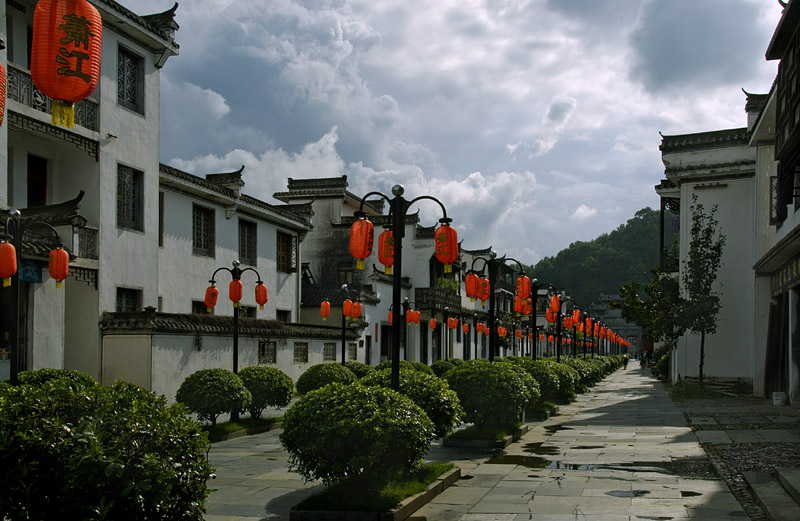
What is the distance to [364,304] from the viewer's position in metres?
37.2

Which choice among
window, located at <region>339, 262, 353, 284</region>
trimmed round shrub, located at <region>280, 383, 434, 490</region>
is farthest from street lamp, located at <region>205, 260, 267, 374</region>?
window, located at <region>339, 262, 353, 284</region>

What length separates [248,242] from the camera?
29.4 metres

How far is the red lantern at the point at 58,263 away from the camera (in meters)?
15.9

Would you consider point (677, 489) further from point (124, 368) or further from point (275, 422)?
point (124, 368)

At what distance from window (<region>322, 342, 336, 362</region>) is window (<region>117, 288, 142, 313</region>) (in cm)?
1075

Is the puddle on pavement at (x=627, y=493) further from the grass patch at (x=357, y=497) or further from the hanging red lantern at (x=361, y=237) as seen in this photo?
the hanging red lantern at (x=361, y=237)

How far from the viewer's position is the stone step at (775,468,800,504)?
934cm

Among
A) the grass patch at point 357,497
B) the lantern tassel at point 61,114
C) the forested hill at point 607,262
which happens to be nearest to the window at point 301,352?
the grass patch at point 357,497

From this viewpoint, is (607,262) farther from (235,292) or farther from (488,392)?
(488,392)

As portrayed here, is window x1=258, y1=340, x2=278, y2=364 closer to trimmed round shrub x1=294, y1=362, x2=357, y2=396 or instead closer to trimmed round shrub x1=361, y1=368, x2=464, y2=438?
trimmed round shrub x1=294, y1=362, x2=357, y2=396

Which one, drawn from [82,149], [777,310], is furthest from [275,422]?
[777,310]

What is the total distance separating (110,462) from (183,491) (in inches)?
25.1

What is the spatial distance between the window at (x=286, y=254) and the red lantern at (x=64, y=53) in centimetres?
2324

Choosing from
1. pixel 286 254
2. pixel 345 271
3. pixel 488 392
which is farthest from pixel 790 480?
pixel 345 271
